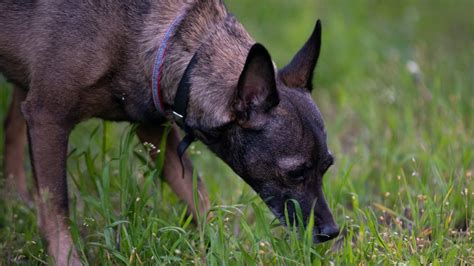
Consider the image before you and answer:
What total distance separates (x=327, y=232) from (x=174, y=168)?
121 centimetres

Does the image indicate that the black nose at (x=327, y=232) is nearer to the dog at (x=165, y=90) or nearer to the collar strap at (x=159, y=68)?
the dog at (x=165, y=90)

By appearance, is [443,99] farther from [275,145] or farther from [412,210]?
[275,145]

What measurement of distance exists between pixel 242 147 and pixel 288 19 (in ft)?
14.8

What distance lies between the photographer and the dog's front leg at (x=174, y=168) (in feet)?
15.9

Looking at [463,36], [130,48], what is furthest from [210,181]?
[463,36]

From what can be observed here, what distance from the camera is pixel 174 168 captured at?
4.96 m

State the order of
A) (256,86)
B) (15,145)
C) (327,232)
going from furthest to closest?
(15,145)
(327,232)
(256,86)

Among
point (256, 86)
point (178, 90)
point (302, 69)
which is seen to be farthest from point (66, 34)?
point (302, 69)

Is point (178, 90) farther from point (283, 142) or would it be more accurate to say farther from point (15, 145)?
point (15, 145)

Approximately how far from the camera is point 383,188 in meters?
5.20

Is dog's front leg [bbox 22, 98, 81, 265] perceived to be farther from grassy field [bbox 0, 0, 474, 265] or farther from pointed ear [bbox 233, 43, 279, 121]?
pointed ear [bbox 233, 43, 279, 121]

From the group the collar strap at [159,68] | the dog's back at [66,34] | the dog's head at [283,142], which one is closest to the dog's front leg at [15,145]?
the dog's back at [66,34]

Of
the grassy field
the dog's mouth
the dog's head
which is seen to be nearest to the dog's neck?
the dog's head

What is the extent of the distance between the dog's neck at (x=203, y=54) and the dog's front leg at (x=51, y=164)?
22.1 inches
